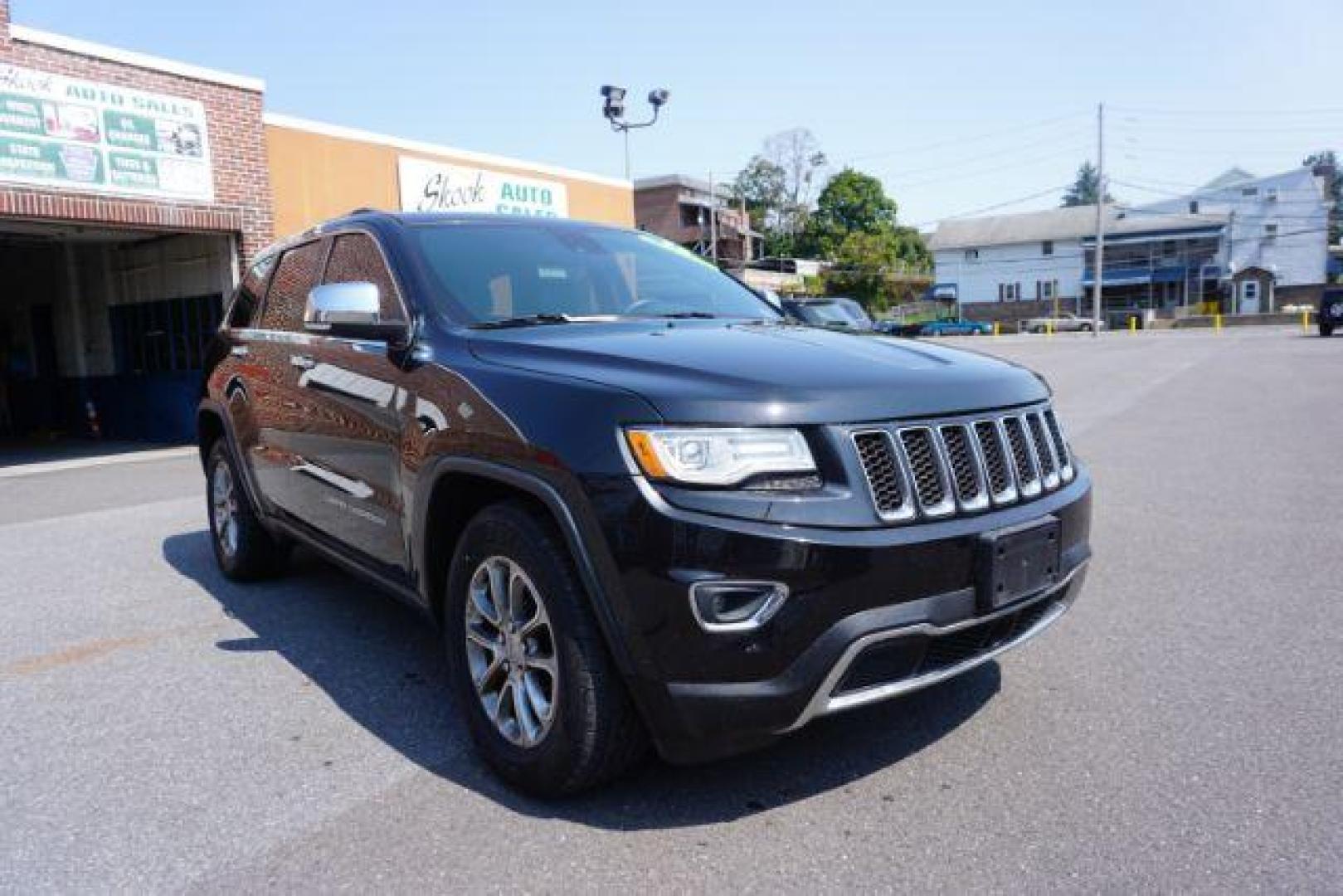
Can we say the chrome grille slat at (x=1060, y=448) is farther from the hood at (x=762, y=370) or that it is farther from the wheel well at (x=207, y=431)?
the wheel well at (x=207, y=431)

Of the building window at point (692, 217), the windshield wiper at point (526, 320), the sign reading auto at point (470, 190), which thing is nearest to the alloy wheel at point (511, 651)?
the windshield wiper at point (526, 320)

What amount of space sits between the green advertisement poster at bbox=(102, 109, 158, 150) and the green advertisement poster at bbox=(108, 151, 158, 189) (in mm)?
131

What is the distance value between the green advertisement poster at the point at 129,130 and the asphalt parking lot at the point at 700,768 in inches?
313

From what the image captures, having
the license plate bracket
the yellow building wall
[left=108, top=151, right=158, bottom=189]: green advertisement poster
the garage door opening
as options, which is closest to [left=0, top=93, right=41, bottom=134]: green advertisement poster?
[left=108, top=151, right=158, bottom=189]: green advertisement poster

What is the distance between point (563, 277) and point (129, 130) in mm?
10168

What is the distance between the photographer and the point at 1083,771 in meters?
2.93

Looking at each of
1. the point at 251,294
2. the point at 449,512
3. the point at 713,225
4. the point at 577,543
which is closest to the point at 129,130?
the point at 251,294

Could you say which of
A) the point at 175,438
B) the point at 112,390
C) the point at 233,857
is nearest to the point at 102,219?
the point at 175,438

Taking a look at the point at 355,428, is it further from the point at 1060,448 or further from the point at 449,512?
the point at 1060,448

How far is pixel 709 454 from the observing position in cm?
246

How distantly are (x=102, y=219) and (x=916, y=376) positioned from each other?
38.0 feet

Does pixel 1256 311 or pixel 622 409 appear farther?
pixel 1256 311

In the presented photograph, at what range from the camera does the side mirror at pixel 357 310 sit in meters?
3.32

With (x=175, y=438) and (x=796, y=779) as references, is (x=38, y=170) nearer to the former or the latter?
(x=175, y=438)
